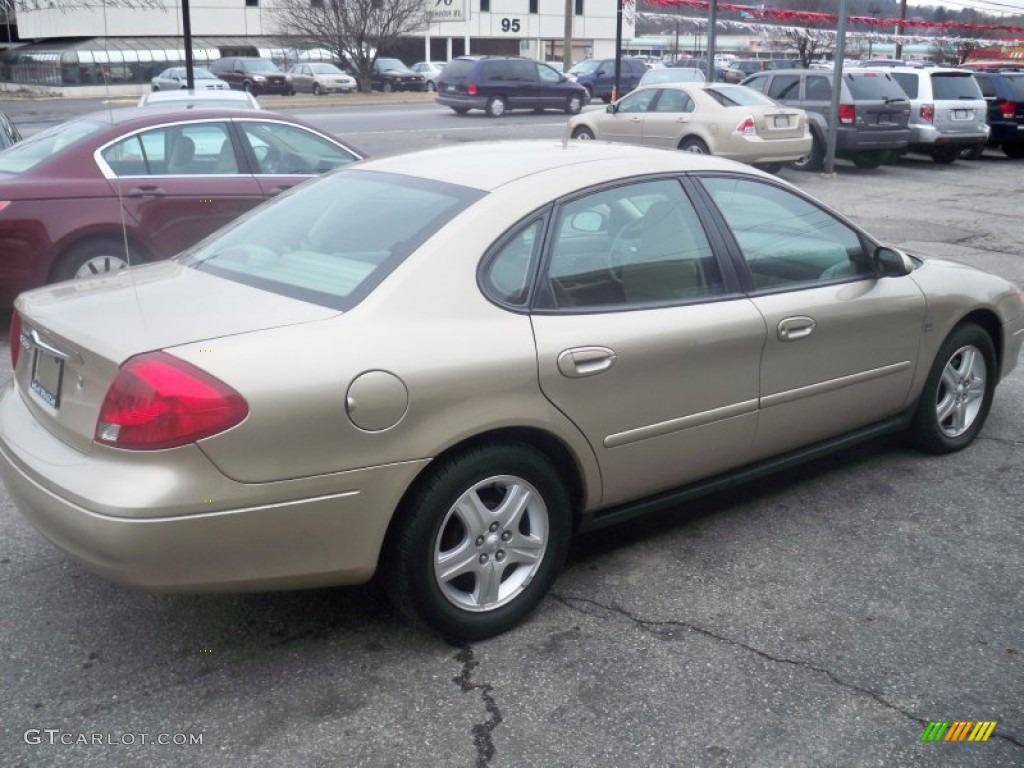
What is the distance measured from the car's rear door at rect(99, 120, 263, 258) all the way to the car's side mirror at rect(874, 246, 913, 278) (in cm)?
484

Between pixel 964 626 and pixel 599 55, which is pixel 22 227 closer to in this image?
pixel 964 626

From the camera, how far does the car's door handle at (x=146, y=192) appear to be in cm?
752

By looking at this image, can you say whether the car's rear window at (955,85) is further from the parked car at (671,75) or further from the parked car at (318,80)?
the parked car at (318,80)

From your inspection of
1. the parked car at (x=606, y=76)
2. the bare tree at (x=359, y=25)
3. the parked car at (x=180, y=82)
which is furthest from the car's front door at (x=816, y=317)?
the bare tree at (x=359, y=25)

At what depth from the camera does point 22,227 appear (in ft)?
23.2

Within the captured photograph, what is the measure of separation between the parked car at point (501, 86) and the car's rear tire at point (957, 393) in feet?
94.1

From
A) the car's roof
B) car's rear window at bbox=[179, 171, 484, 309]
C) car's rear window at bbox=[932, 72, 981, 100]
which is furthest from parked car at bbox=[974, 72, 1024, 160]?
car's rear window at bbox=[179, 171, 484, 309]

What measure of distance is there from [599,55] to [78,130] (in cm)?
7288

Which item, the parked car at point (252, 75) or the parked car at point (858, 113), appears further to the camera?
the parked car at point (252, 75)

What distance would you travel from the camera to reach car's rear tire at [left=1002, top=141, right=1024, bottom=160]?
2184cm

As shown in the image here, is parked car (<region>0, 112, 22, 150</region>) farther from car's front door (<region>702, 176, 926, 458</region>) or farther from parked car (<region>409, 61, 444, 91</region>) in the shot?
parked car (<region>409, 61, 444, 91</region>)

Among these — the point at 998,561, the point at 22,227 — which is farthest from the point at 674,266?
the point at 22,227

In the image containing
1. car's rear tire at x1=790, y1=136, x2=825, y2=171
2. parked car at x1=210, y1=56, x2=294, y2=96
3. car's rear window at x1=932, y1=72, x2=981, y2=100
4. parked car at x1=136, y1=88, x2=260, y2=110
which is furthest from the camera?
parked car at x1=210, y1=56, x2=294, y2=96

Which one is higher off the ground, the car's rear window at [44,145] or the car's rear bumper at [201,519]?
the car's rear window at [44,145]
